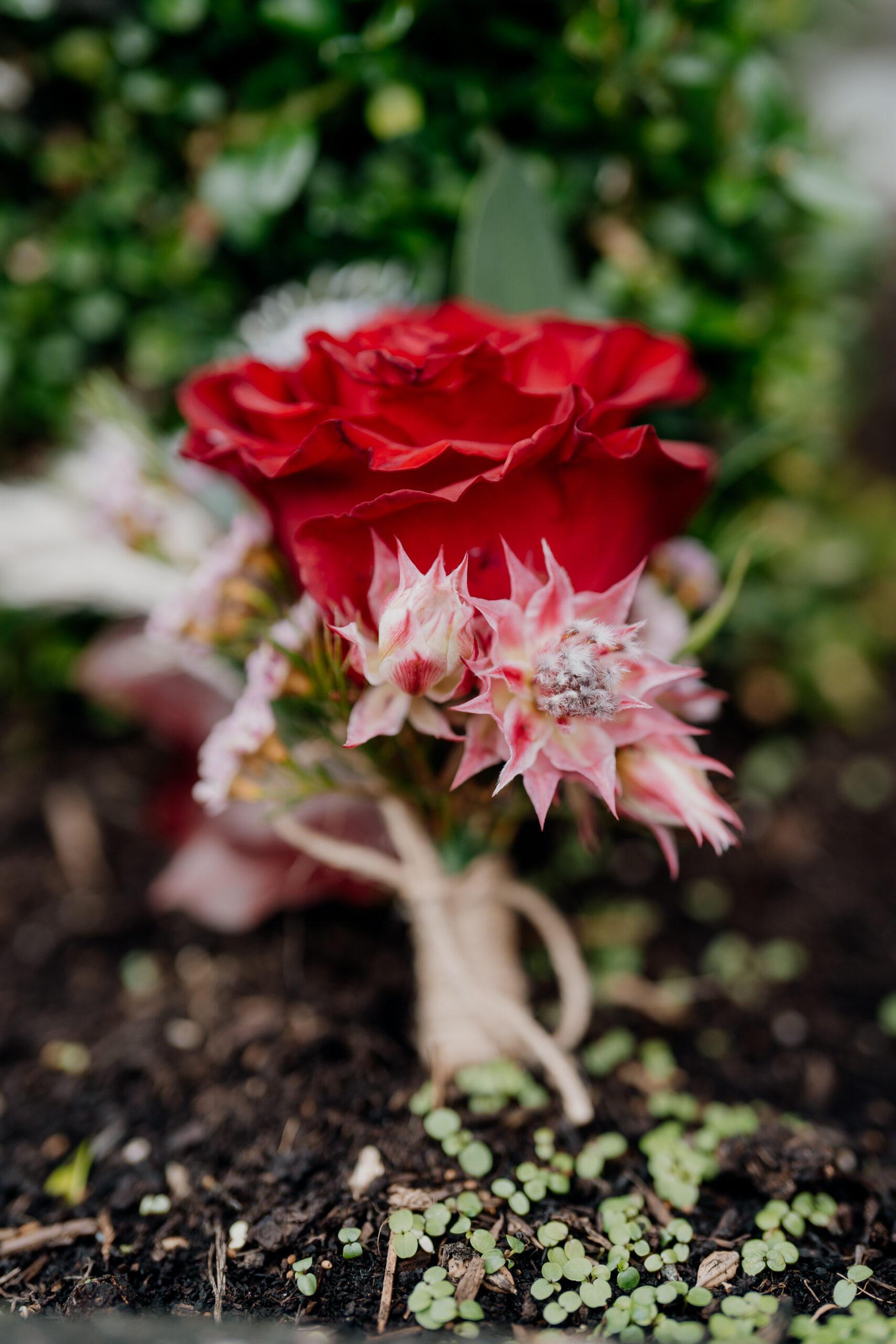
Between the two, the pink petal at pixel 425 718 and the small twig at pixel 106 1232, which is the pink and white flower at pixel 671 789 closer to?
the pink petal at pixel 425 718

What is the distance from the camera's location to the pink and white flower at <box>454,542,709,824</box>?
0.55m

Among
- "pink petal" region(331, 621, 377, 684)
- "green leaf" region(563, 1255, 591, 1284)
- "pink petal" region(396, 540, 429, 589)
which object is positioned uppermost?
"pink petal" region(396, 540, 429, 589)

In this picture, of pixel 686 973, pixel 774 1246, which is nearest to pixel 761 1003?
pixel 686 973

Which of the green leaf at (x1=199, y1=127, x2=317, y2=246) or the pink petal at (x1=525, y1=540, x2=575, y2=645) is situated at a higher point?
the green leaf at (x1=199, y1=127, x2=317, y2=246)

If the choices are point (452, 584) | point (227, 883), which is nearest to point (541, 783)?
point (452, 584)

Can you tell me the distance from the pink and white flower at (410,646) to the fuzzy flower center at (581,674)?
0.05 meters

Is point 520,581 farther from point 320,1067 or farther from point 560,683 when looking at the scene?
point 320,1067

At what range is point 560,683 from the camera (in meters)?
→ 0.55

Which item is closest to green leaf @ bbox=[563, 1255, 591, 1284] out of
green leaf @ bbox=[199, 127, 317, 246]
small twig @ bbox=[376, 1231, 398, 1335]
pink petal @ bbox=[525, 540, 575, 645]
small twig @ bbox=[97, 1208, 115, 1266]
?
small twig @ bbox=[376, 1231, 398, 1335]

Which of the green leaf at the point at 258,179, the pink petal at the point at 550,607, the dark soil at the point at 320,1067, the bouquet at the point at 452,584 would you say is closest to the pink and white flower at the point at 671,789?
the bouquet at the point at 452,584

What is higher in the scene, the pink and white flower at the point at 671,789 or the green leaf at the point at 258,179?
the green leaf at the point at 258,179

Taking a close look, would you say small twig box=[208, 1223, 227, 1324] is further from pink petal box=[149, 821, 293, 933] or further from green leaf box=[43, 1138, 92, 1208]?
pink petal box=[149, 821, 293, 933]

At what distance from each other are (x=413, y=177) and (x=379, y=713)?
77cm

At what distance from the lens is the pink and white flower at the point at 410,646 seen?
21.5 inches
